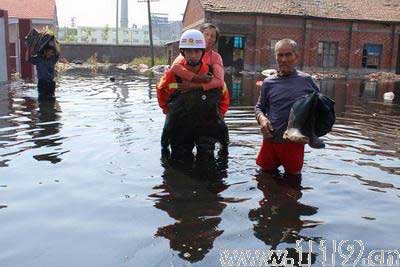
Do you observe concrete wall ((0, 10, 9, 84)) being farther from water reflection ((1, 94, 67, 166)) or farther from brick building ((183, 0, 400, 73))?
brick building ((183, 0, 400, 73))

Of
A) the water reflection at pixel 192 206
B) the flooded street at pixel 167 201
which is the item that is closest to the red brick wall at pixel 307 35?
the flooded street at pixel 167 201

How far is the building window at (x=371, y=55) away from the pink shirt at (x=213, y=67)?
34.4m

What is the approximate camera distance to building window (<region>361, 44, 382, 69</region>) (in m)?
37.3

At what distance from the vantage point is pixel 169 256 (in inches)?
129

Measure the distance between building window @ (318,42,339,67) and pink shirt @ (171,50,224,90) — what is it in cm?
3240

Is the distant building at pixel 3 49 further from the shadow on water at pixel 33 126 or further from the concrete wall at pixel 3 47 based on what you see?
the shadow on water at pixel 33 126

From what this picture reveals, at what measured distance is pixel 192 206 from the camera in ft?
14.1

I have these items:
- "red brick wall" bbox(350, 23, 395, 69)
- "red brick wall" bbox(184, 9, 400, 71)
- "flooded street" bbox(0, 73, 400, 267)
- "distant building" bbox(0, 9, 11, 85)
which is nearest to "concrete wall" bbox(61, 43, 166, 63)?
"red brick wall" bbox(184, 9, 400, 71)

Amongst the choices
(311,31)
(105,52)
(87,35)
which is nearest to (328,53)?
(311,31)

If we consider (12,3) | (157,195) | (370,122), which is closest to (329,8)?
(12,3)

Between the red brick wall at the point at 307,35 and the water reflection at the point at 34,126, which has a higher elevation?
the red brick wall at the point at 307,35

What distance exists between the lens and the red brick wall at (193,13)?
35.7 meters

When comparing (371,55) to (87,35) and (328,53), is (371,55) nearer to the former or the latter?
(328,53)

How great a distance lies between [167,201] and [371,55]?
121ft
